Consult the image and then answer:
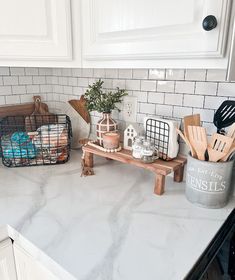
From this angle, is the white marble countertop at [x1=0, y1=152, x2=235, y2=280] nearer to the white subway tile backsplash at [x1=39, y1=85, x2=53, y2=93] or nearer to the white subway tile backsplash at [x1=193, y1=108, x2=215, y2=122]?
Result: the white subway tile backsplash at [x1=193, y1=108, x2=215, y2=122]

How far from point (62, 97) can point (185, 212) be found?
1.05 meters

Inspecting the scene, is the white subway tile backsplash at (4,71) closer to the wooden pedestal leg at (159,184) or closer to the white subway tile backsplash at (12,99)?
the white subway tile backsplash at (12,99)

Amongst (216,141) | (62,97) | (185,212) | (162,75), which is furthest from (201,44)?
(62,97)

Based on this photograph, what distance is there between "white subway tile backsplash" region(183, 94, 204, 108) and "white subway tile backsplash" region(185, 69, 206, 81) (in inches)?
2.7

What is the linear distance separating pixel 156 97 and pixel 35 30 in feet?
1.85

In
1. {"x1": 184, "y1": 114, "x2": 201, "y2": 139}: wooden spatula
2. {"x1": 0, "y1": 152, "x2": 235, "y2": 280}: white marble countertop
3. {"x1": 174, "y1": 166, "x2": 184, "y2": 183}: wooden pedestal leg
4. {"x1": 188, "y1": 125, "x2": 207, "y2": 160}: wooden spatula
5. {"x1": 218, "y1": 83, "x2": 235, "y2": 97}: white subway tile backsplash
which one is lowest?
{"x1": 0, "y1": 152, "x2": 235, "y2": 280}: white marble countertop

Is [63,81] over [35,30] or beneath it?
beneath

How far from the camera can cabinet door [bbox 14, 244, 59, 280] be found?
0.67 metres

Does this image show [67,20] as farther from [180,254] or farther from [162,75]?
[180,254]

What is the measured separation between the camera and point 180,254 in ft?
2.08

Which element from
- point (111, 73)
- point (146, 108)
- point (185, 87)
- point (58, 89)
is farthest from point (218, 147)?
point (58, 89)

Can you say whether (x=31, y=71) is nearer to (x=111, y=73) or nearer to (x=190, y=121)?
(x=111, y=73)

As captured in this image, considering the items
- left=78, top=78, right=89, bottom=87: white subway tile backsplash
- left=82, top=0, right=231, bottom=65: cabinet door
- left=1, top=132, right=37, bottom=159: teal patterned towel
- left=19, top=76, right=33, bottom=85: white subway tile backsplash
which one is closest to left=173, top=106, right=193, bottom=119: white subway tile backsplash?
left=82, top=0, right=231, bottom=65: cabinet door

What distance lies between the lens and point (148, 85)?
3.68 ft
